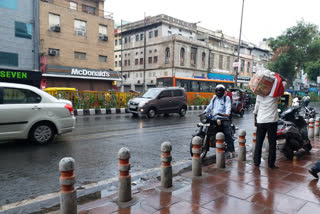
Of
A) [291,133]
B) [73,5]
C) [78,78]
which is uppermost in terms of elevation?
[73,5]

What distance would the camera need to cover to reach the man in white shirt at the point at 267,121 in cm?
473

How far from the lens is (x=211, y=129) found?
5.82 meters

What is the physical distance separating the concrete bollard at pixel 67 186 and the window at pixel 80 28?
27.6m

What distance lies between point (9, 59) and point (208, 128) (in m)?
22.3

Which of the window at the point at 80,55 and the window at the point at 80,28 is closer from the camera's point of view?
the window at the point at 80,28

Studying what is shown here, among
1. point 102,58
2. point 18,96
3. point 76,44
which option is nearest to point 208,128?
point 18,96

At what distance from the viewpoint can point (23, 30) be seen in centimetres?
2308

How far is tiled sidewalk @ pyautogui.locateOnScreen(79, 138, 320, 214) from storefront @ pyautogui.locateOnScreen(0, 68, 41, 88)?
46.0 feet

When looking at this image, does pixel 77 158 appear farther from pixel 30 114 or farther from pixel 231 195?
pixel 231 195

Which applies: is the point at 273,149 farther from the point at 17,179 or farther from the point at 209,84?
the point at 209,84

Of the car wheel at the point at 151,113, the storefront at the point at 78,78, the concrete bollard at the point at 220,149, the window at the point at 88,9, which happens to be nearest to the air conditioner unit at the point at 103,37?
the window at the point at 88,9

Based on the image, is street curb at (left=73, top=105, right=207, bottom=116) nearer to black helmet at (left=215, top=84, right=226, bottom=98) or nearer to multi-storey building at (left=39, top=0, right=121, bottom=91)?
multi-storey building at (left=39, top=0, right=121, bottom=91)

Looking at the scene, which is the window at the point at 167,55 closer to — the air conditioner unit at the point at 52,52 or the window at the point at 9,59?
the air conditioner unit at the point at 52,52

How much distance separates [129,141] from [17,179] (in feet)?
11.8
